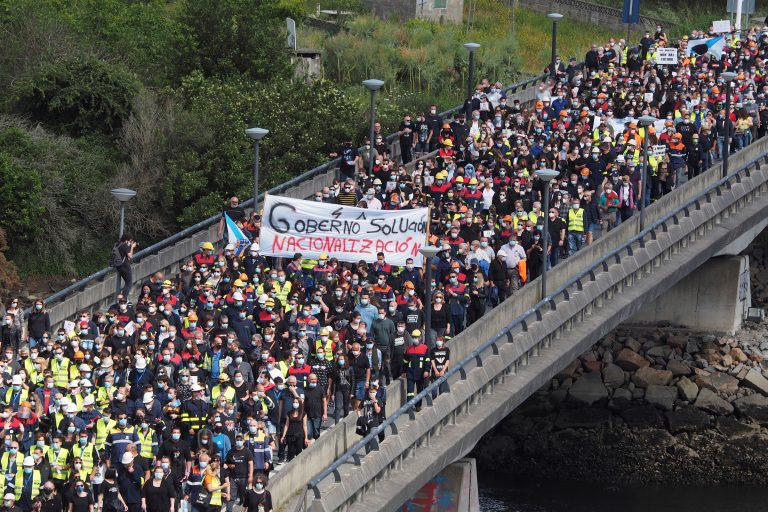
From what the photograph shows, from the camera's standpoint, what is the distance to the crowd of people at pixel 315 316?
1071 inches

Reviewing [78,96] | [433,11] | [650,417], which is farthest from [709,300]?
[433,11]

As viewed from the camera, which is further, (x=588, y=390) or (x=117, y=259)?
(x=588, y=390)

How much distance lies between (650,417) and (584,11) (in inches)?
1143

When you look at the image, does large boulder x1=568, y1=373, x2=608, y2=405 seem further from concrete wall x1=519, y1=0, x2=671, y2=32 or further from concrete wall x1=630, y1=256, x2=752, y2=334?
concrete wall x1=519, y1=0, x2=671, y2=32

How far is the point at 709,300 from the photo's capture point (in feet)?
157

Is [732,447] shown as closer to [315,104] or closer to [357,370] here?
[315,104]

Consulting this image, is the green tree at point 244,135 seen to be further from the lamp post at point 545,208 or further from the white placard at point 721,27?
the lamp post at point 545,208

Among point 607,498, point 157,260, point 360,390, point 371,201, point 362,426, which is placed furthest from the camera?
point 607,498

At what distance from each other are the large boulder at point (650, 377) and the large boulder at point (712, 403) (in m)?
0.98

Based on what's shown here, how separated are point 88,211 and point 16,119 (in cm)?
335

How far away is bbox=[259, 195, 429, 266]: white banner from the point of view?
34.5m

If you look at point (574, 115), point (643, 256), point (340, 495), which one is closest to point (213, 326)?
point (340, 495)

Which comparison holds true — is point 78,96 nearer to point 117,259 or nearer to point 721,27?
point 117,259

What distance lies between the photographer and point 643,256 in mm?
38531
